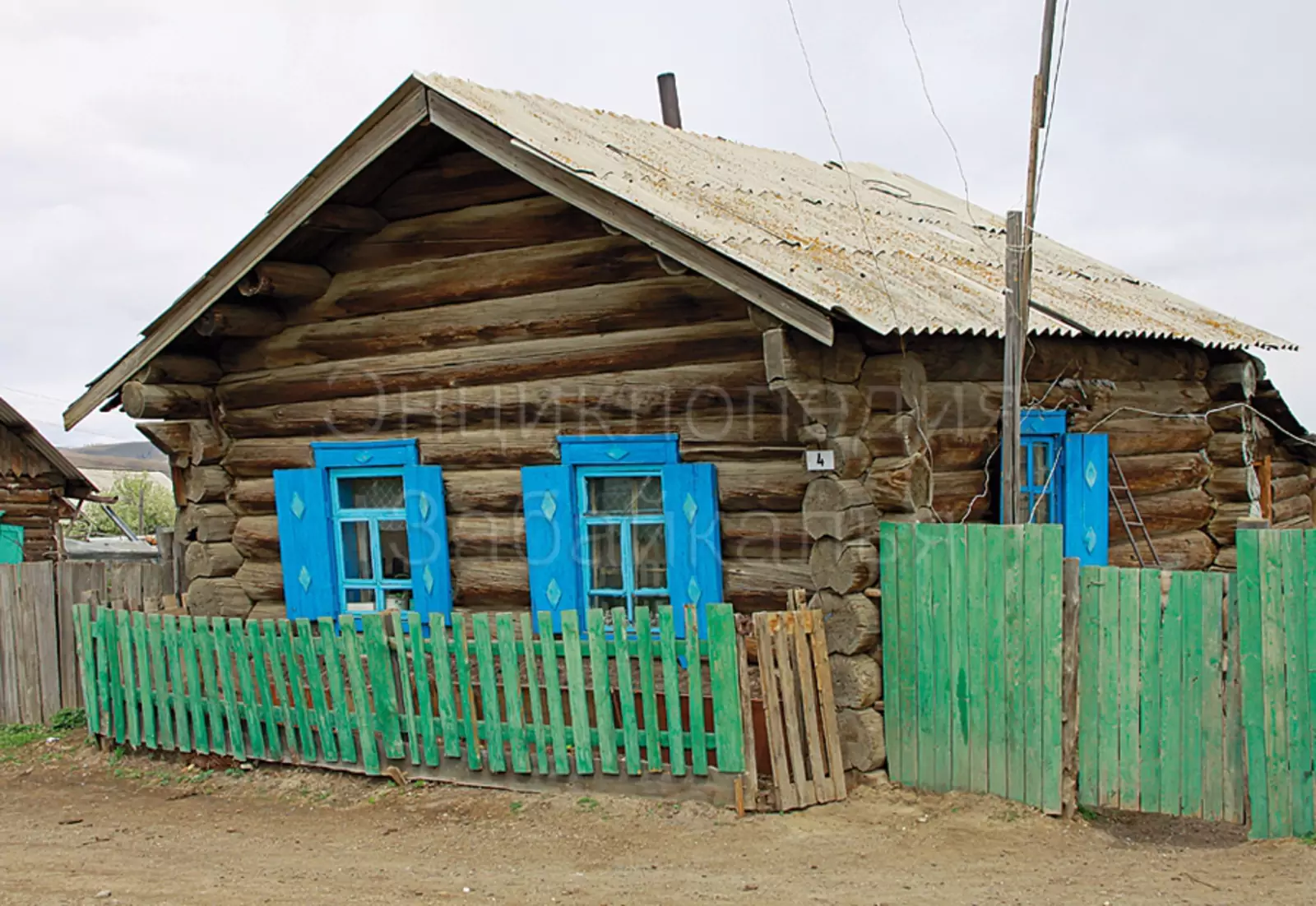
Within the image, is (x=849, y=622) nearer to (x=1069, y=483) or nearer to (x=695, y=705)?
(x=695, y=705)

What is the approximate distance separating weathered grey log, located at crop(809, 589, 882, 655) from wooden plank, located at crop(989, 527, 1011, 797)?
739 mm

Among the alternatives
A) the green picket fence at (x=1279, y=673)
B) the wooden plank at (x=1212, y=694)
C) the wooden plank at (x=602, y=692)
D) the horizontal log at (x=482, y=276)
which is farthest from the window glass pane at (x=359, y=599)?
the green picket fence at (x=1279, y=673)

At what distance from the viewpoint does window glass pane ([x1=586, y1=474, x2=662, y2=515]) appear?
915cm

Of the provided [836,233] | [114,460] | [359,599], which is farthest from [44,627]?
[114,460]

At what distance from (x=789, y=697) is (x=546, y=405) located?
3.03 m

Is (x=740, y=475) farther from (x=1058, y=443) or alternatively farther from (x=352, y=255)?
(x=352, y=255)

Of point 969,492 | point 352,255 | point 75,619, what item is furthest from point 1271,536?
point 75,619

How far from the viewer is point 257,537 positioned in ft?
36.2

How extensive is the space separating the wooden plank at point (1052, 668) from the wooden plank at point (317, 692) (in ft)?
16.4

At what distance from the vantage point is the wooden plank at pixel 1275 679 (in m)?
6.72

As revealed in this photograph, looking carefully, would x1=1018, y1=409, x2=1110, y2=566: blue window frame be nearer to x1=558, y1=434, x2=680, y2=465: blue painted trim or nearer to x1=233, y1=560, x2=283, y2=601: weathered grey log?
x1=558, y1=434, x2=680, y2=465: blue painted trim

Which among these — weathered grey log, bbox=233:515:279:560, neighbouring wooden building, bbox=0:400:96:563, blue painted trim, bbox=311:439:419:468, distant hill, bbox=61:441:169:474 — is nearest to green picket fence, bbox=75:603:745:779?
weathered grey log, bbox=233:515:279:560

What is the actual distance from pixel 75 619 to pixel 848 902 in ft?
24.6

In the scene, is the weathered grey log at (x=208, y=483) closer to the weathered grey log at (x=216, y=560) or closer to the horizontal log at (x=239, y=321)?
the weathered grey log at (x=216, y=560)
